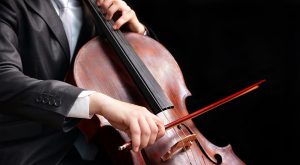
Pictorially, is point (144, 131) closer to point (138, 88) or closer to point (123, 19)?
point (138, 88)

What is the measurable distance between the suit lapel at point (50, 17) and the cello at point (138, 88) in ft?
0.17

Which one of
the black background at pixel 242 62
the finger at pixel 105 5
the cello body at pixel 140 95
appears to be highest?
the finger at pixel 105 5

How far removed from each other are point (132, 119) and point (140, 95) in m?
0.20

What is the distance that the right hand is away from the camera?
2.58ft

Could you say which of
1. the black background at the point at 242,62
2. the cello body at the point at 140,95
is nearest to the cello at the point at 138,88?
the cello body at the point at 140,95

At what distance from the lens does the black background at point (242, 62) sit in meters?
1.33

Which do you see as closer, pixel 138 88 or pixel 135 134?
pixel 135 134

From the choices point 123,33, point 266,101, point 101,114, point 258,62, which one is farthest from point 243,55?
point 101,114

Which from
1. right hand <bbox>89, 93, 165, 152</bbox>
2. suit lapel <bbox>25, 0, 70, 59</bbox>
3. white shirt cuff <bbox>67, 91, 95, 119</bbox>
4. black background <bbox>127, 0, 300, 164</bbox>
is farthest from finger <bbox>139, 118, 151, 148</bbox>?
black background <bbox>127, 0, 300, 164</bbox>

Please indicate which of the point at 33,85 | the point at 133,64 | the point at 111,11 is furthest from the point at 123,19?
the point at 33,85

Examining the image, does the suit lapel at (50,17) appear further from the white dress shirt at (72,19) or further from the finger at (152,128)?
the finger at (152,128)

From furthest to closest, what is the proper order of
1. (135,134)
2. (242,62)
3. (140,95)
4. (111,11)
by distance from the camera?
1. (242,62)
2. (111,11)
3. (140,95)
4. (135,134)

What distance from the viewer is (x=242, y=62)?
139 centimetres

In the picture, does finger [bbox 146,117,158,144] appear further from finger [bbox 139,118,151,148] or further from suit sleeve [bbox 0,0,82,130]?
suit sleeve [bbox 0,0,82,130]
